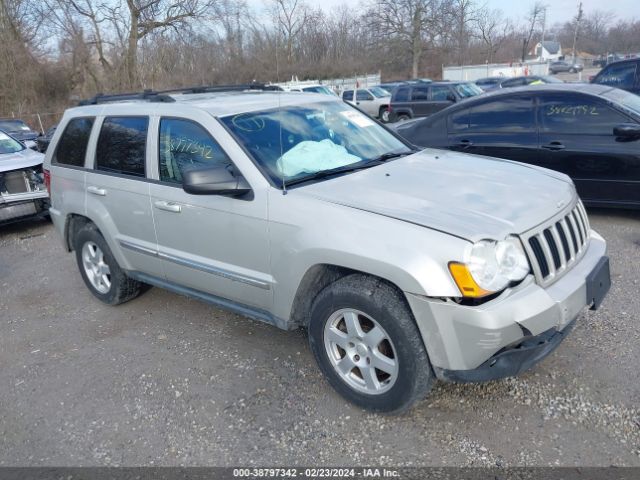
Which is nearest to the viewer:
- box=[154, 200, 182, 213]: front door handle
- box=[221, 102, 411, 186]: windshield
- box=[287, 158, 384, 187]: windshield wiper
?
box=[287, 158, 384, 187]: windshield wiper

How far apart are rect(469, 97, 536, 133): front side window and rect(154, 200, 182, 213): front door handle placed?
14.3ft

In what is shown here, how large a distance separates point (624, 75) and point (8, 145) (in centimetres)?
1211

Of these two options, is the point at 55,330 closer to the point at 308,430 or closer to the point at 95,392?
the point at 95,392

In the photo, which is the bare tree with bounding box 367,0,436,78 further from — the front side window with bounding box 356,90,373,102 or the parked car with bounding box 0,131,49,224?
the parked car with bounding box 0,131,49,224

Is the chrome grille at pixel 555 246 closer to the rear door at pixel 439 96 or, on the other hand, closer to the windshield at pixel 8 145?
the windshield at pixel 8 145

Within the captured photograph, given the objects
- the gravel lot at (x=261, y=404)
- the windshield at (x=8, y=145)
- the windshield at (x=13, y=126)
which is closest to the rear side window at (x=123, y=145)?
the gravel lot at (x=261, y=404)

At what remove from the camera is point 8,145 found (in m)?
8.39

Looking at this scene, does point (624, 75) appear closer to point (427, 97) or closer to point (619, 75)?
point (619, 75)

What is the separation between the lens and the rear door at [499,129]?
6.15 m

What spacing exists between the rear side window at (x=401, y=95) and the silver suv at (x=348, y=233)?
14942 mm

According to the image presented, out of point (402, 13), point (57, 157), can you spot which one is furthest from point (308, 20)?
point (57, 157)

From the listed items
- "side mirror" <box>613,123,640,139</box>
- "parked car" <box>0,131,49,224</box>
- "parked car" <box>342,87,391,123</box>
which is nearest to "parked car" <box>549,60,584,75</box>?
"parked car" <box>342,87,391,123</box>

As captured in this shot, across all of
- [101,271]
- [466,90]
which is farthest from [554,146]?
[466,90]

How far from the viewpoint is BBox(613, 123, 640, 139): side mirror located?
5426mm
